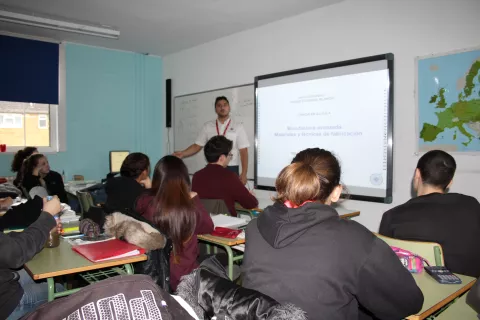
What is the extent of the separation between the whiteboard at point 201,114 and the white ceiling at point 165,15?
2.73 ft

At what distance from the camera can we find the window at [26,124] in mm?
5402

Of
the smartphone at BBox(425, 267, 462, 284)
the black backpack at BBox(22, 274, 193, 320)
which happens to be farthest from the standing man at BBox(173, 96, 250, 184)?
the black backpack at BBox(22, 274, 193, 320)

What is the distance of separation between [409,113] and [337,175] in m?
2.38

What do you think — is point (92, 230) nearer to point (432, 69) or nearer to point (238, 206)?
point (238, 206)

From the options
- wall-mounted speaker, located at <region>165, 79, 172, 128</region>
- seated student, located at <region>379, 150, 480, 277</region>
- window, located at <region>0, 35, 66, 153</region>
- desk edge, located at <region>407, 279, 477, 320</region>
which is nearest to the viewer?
desk edge, located at <region>407, 279, 477, 320</region>

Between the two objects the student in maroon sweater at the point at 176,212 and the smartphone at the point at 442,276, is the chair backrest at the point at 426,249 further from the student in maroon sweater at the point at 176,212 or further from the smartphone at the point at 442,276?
the student in maroon sweater at the point at 176,212

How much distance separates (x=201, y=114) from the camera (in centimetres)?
582

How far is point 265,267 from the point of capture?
1332 millimetres

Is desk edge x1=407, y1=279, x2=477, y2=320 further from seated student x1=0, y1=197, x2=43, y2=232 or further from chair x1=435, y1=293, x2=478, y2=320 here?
seated student x1=0, y1=197, x2=43, y2=232

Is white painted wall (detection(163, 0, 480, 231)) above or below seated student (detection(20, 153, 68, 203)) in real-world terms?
above

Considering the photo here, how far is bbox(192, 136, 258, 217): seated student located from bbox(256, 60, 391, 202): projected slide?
1.17m

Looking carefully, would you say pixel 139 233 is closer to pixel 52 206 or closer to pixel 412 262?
pixel 52 206

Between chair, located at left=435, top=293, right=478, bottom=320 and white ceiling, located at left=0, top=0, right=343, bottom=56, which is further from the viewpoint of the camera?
white ceiling, located at left=0, top=0, right=343, bottom=56

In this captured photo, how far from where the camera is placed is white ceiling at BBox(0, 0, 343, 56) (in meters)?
4.13
